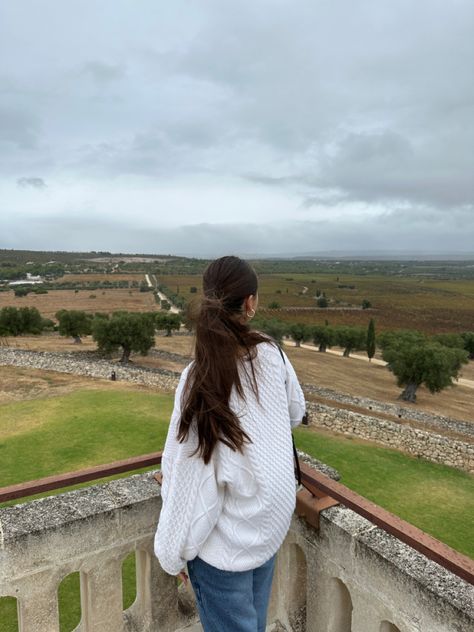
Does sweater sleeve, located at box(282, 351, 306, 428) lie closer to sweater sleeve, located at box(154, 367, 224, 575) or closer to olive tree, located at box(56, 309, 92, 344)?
sweater sleeve, located at box(154, 367, 224, 575)

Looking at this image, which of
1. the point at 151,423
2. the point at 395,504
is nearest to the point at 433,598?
the point at 395,504

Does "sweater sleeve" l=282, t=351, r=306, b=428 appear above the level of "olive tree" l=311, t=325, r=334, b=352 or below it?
above

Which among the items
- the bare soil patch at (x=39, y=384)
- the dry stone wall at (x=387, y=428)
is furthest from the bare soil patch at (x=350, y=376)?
the bare soil patch at (x=39, y=384)

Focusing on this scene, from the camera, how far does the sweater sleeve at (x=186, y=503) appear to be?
1859mm

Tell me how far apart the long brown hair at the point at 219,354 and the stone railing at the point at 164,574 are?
3.29 feet

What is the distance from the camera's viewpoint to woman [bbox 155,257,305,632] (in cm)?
185

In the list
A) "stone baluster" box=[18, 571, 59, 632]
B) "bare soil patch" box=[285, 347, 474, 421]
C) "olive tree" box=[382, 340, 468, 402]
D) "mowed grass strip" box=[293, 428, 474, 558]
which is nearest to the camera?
"stone baluster" box=[18, 571, 59, 632]

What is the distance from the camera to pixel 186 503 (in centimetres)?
188

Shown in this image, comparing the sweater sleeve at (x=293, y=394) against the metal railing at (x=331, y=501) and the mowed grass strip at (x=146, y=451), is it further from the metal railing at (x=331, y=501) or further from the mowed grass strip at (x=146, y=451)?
the mowed grass strip at (x=146, y=451)

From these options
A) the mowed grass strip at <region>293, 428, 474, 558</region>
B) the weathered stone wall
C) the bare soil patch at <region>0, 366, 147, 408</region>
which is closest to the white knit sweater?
the mowed grass strip at <region>293, 428, 474, 558</region>

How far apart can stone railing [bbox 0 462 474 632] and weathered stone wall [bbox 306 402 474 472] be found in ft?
49.6

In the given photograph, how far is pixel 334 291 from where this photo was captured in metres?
123

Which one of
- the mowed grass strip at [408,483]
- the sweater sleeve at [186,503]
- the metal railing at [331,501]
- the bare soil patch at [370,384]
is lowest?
the bare soil patch at [370,384]

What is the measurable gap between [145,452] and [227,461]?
10082 millimetres
